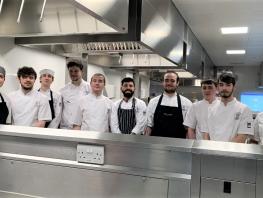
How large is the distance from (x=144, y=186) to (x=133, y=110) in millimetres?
1488

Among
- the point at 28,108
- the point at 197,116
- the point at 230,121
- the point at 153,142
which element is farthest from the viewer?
the point at 197,116

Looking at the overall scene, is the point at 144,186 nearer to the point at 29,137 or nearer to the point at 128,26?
the point at 29,137

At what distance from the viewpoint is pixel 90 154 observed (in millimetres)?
1123

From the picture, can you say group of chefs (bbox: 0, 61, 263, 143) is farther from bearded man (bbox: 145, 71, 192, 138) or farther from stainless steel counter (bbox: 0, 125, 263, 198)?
stainless steel counter (bbox: 0, 125, 263, 198)

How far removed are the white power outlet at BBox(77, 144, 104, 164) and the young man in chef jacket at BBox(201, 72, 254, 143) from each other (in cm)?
120

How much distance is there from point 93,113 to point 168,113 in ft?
2.13

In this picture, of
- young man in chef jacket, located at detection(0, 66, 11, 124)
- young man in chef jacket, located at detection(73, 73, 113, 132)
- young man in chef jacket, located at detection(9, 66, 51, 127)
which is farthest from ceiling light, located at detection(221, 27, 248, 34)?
young man in chef jacket, located at detection(0, 66, 11, 124)

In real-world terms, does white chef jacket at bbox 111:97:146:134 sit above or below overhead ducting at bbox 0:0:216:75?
below

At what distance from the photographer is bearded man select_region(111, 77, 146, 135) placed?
2.46m

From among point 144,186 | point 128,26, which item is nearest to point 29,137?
point 144,186

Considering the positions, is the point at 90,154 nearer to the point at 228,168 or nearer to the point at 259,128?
the point at 228,168

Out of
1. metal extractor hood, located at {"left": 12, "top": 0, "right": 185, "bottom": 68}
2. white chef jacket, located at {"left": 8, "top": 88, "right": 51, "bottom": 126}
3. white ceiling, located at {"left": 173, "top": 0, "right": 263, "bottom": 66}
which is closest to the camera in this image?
metal extractor hood, located at {"left": 12, "top": 0, "right": 185, "bottom": 68}

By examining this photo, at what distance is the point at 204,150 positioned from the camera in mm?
966

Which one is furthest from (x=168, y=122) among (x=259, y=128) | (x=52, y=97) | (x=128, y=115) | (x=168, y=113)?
(x=52, y=97)
